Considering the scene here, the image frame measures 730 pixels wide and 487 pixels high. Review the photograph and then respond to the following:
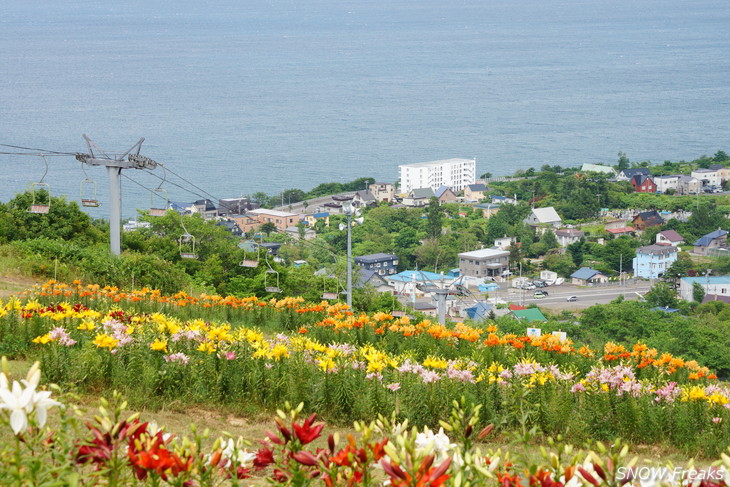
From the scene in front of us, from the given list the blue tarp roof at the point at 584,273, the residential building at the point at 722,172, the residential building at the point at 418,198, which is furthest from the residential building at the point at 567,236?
the residential building at the point at 722,172

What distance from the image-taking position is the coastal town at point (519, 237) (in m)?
29.3

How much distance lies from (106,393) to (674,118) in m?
62.9

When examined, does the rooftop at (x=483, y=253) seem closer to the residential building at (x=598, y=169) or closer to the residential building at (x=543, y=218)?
the residential building at (x=543, y=218)

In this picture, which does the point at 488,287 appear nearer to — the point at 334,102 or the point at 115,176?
the point at 115,176

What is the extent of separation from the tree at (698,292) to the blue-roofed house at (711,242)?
22.2 ft

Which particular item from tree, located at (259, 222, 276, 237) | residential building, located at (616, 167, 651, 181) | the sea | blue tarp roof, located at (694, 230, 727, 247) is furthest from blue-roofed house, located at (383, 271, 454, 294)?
residential building, located at (616, 167, 651, 181)

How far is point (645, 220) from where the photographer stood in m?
37.7

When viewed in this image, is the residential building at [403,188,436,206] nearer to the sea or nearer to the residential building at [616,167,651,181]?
the sea

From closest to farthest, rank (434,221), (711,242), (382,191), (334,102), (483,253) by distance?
(483,253) → (711,242) → (434,221) → (382,191) → (334,102)

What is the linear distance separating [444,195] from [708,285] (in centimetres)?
1637

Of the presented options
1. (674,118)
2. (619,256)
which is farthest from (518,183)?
(674,118)

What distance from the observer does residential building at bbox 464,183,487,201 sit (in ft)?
141

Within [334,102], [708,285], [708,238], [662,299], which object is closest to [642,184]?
[708,238]

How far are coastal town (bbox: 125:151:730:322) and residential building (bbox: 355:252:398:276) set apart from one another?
5 cm
